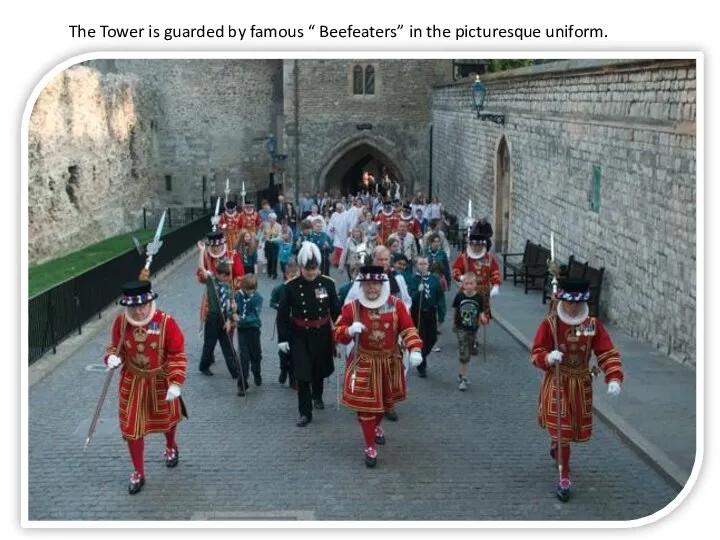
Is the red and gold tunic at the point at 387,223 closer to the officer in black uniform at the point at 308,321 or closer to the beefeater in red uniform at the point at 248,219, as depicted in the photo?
the beefeater in red uniform at the point at 248,219

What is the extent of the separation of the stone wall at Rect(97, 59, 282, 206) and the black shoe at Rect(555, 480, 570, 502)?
30.5 metres

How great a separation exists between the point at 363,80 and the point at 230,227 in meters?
17.6

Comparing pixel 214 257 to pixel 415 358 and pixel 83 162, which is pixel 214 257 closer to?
pixel 415 358

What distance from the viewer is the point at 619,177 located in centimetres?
1459

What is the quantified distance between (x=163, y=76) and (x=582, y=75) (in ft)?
75.5

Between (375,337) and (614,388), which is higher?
(375,337)

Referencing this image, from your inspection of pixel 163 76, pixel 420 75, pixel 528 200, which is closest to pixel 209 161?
pixel 163 76

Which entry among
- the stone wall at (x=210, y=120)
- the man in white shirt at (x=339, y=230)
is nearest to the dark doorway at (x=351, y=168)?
the stone wall at (x=210, y=120)

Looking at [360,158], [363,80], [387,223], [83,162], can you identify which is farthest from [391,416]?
[360,158]

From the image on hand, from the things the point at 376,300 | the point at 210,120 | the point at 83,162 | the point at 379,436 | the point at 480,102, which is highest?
the point at 210,120

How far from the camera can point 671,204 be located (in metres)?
12.5

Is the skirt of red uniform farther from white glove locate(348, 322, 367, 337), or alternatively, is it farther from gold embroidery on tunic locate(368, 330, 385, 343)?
white glove locate(348, 322, 367, 337)

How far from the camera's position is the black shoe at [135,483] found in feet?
26.6
